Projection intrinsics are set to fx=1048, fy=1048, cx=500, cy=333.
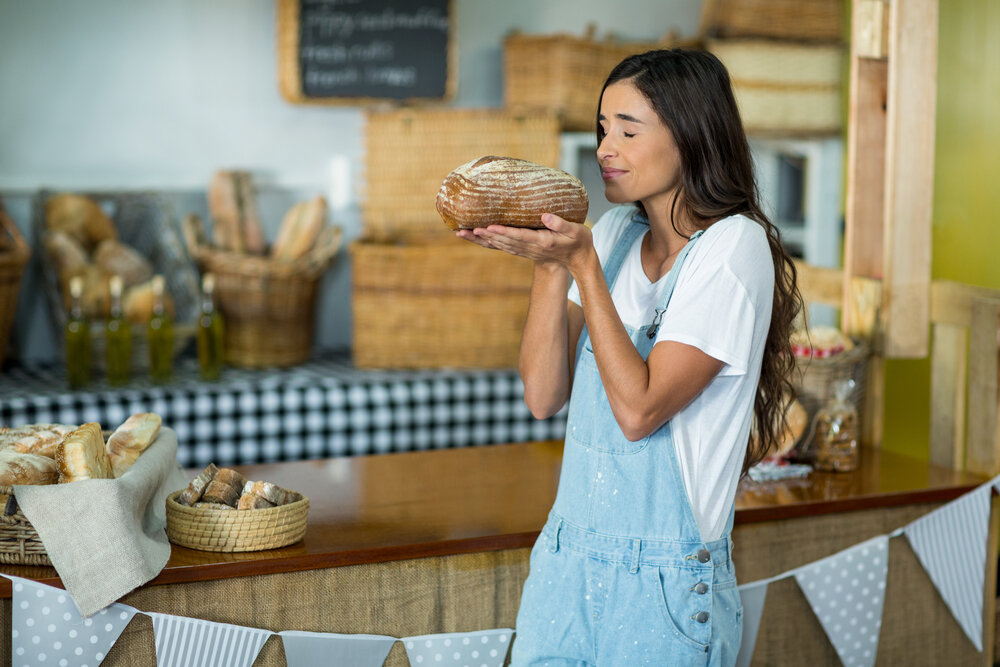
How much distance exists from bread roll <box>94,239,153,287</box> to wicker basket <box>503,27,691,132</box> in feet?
4.60

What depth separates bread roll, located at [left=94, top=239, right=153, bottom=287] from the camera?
3.47 meters

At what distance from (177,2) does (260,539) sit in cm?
278

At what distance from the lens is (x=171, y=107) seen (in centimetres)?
389

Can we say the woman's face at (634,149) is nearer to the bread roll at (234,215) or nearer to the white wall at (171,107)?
the bread roll at (234,215)

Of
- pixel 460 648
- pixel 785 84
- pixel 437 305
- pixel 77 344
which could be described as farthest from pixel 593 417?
pixel 785 84

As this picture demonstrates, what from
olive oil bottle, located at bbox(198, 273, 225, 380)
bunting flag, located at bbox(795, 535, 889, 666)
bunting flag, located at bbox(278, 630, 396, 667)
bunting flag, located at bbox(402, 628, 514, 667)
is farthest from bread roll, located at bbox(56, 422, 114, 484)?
olive oil bottle, located at bbox(198, 273, 225, 380)

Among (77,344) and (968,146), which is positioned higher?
(968,146)

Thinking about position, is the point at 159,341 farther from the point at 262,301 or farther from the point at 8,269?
the point at 8,269

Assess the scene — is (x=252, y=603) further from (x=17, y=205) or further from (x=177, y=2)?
(x=177, y=2)

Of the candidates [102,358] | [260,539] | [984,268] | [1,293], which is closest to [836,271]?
[984,268]

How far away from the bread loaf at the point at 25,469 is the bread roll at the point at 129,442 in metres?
0.13

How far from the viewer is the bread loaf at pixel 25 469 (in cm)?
160

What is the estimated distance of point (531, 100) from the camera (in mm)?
3803

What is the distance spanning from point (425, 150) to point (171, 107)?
1.09 meters
